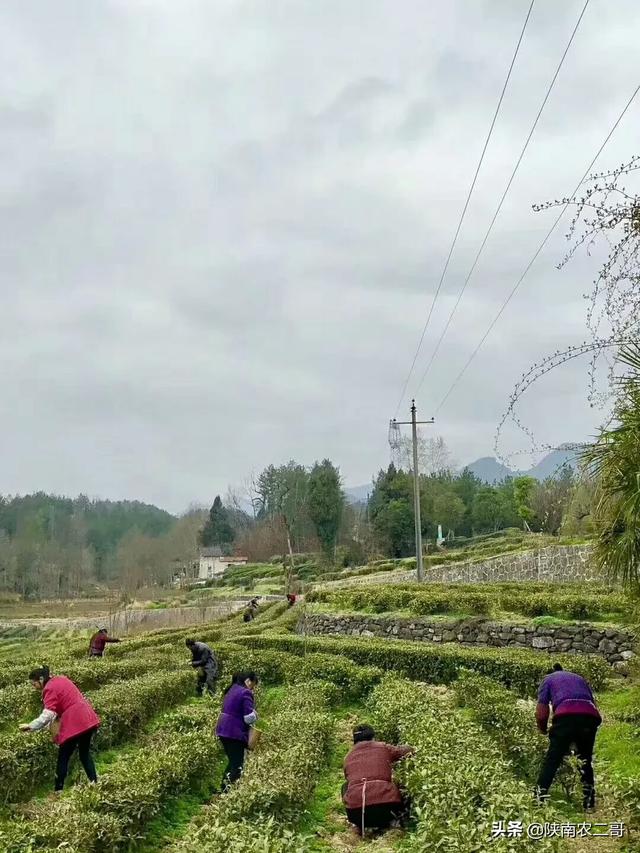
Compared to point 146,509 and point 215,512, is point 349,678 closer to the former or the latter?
point 215,512

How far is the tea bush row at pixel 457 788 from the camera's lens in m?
4.93

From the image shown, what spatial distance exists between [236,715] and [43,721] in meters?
2.05

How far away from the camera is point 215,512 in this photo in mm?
99375

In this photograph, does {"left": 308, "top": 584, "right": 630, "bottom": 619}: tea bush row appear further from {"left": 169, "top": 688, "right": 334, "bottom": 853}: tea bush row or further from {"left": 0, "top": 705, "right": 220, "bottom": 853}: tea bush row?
{"left": 0, "top": 705, "right": 220, "bottom": 853}: tea bush row

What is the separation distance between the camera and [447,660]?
640 inches

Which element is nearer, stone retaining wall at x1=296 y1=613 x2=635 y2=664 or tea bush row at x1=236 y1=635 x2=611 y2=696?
tea bush row at x1=236 y1=635 x2=611 y2=696

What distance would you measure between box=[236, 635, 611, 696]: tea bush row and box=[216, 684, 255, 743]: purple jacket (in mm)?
7282

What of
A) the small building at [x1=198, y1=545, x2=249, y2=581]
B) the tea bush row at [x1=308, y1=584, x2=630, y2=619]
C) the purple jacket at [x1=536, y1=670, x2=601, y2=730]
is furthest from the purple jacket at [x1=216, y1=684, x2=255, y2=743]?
the small building at [x1=198, y1=545, x2=249, y2=581]

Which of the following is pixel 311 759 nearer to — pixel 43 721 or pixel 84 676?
pixel 43 721

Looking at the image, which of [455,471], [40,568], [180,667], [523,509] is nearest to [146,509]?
[40,568]

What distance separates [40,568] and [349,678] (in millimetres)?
73893

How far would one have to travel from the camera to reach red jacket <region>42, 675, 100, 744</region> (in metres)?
8.09

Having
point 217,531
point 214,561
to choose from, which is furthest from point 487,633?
point 217,531

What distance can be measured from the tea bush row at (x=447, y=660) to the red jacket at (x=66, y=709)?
8806 millimetres
